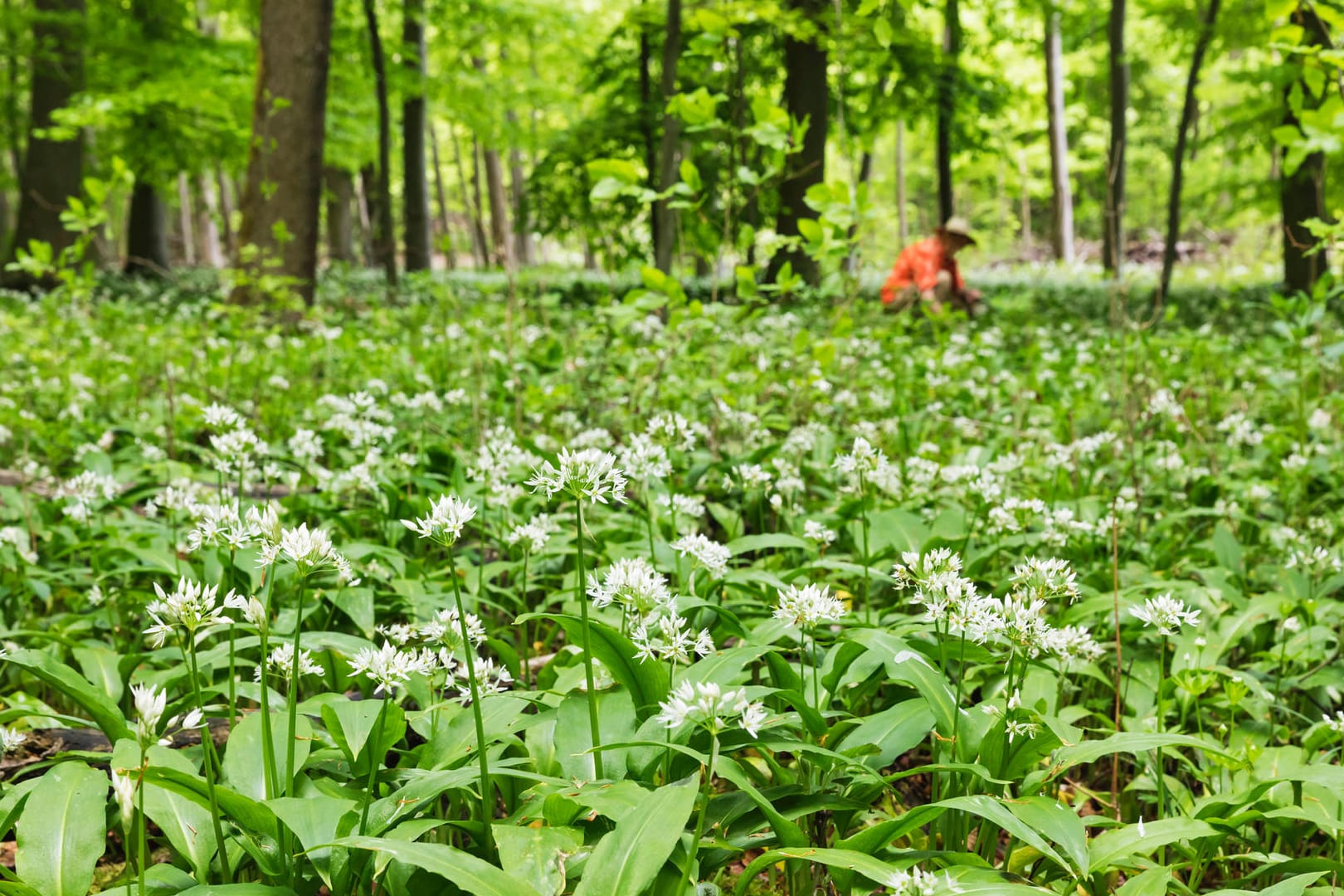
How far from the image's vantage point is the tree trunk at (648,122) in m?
11.8

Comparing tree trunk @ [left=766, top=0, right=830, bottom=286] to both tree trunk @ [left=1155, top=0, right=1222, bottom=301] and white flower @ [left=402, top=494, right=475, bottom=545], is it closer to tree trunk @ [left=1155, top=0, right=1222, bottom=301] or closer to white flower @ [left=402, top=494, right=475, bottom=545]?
tree trunk @ [left=1155, top=0, right=1222, bottom=301]

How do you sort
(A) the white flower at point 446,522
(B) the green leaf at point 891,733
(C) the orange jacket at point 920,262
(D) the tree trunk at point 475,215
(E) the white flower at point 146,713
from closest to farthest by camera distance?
1. (E) the white flower at point 146,713
2. (A) the white flower at point 446,522
3. (B) the green leaf at point 891,733
4. (D) the tree trunk at point 475,215
5. (C) the orange jacket at point 920,262

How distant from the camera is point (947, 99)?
1307 centimetres

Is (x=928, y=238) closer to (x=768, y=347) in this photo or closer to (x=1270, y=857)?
(x=768, y=347)

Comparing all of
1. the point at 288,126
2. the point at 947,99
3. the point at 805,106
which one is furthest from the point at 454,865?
the point at 947,99

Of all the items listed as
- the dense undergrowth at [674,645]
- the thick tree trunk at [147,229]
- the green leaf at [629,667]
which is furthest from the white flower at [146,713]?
the thick tree trunk at [147,229]

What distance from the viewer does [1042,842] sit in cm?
143

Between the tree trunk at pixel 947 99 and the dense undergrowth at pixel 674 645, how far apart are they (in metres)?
8.77

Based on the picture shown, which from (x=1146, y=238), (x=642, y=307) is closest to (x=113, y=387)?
(x=642, y=307)

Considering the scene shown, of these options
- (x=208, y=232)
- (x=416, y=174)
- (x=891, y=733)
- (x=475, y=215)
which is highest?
(x=208, y=232)

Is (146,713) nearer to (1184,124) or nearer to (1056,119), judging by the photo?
(1184,124)

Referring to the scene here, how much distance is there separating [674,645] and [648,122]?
11.2m

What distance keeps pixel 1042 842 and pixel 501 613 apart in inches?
68.4

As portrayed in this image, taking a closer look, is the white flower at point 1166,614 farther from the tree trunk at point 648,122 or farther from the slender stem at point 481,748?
the tree trunk at point 648,122
